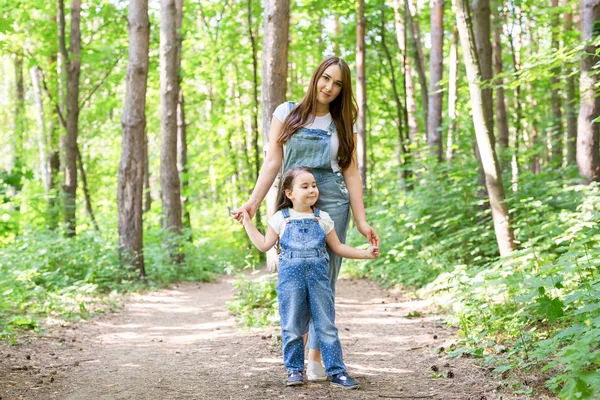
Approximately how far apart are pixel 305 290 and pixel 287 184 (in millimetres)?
727

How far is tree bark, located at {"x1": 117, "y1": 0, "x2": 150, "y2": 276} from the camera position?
444 inches

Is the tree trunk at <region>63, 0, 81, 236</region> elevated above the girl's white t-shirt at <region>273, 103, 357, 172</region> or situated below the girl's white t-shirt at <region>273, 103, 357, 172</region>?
above

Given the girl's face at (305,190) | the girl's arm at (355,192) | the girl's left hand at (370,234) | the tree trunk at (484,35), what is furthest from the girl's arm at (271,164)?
the tree trunk at (484,35)

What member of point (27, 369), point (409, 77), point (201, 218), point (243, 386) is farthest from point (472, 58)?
point (201, 218)

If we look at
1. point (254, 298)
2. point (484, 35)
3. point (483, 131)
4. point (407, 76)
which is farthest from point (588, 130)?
point (407, 76)

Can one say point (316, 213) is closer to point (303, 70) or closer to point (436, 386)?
point (436, 386)

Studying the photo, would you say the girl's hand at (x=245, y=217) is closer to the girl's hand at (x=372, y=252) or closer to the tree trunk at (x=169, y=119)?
the girl's hand at (x=372, y=252)

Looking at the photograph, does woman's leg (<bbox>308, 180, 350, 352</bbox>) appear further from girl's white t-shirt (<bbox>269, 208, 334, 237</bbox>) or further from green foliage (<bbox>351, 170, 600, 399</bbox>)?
green foliage (<bbox>351, 170, 600, 399</bbox>)

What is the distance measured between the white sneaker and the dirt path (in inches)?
3.3

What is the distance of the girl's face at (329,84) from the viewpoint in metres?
4.37

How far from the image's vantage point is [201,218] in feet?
94.8

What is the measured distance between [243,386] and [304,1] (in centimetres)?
1513

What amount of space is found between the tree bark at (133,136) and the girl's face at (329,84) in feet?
24.7

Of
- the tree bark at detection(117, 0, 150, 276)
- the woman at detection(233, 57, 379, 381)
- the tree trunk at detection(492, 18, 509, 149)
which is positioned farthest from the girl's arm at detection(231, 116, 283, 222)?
the tree trunk at detection(492, 18, 509, 149)
